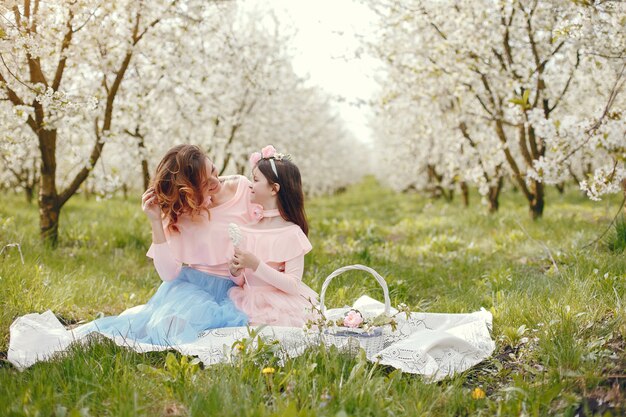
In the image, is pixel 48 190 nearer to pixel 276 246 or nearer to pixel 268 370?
pixel 276 246

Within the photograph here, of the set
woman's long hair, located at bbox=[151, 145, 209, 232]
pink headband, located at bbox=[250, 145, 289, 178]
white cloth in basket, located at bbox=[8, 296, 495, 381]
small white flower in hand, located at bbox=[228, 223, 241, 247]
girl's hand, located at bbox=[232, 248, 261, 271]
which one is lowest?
white cloth in basket, located at bbox=[8, 296, 495, 381]

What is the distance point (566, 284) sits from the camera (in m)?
4.11

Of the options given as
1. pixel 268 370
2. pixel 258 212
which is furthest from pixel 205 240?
pixel 268 370

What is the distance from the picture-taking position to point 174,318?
3.31 m

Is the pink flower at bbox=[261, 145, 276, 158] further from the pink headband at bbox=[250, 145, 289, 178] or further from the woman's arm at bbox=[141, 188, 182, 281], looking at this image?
the woman's arm at bbox=[141, 188, 182, 281]

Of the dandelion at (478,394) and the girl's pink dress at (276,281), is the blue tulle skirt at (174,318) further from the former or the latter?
the dandelion at (478,394)

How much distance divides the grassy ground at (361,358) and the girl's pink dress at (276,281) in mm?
569

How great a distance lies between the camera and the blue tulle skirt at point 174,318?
326 centimetres

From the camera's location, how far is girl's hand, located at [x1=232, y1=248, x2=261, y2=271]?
3.34m

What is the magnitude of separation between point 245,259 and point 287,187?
563 mm

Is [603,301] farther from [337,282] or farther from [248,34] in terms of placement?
[248,34]

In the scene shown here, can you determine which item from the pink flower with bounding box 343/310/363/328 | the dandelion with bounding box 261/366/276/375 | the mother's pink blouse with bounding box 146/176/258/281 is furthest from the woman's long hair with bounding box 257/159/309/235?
the dandelion with bounding box 261/366/276/375

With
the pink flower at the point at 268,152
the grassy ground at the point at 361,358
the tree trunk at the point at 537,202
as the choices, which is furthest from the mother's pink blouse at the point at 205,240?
→ the tree trunk at the point at 537,202

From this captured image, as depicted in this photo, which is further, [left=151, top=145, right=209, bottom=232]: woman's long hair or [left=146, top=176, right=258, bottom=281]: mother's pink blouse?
[left=146, top=176, right=258, bottom=281]: mother's pink blouse
